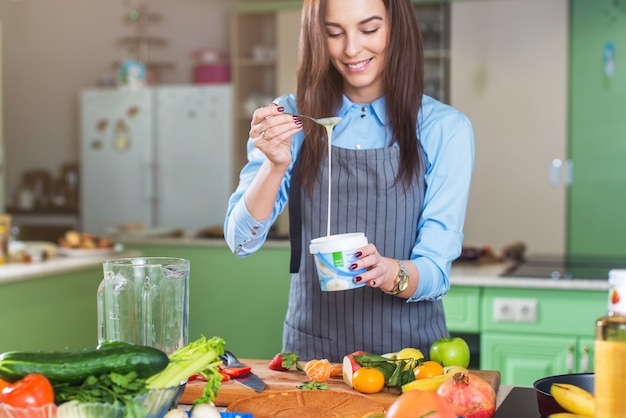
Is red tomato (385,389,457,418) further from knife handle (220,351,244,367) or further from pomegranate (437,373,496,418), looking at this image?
knife handle (220,351,244,367)

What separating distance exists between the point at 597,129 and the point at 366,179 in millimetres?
3791

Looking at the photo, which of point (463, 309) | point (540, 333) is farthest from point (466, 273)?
point (540, 333)

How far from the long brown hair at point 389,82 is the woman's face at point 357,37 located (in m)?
0.02

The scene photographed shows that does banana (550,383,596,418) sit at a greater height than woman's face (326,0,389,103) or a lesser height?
lesser

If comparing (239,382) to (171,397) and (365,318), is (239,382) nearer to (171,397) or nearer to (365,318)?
(171,397)

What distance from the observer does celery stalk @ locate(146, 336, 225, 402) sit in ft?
3.56

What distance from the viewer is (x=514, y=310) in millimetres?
3047

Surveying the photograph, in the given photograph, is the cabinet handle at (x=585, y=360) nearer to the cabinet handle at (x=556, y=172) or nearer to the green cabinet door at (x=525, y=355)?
the green cabinet door at (x=525, y=355)

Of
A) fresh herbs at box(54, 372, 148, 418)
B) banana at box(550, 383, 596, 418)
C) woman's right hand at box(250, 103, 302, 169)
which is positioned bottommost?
banana at box(550, 383, 596, 418)

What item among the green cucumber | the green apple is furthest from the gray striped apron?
the green cucumber

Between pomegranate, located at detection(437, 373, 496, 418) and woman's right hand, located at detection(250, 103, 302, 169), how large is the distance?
1.82 ft

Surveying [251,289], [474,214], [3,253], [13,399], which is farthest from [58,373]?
[474,214]

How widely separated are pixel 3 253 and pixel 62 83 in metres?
3.69

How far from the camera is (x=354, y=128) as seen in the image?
188 cm
